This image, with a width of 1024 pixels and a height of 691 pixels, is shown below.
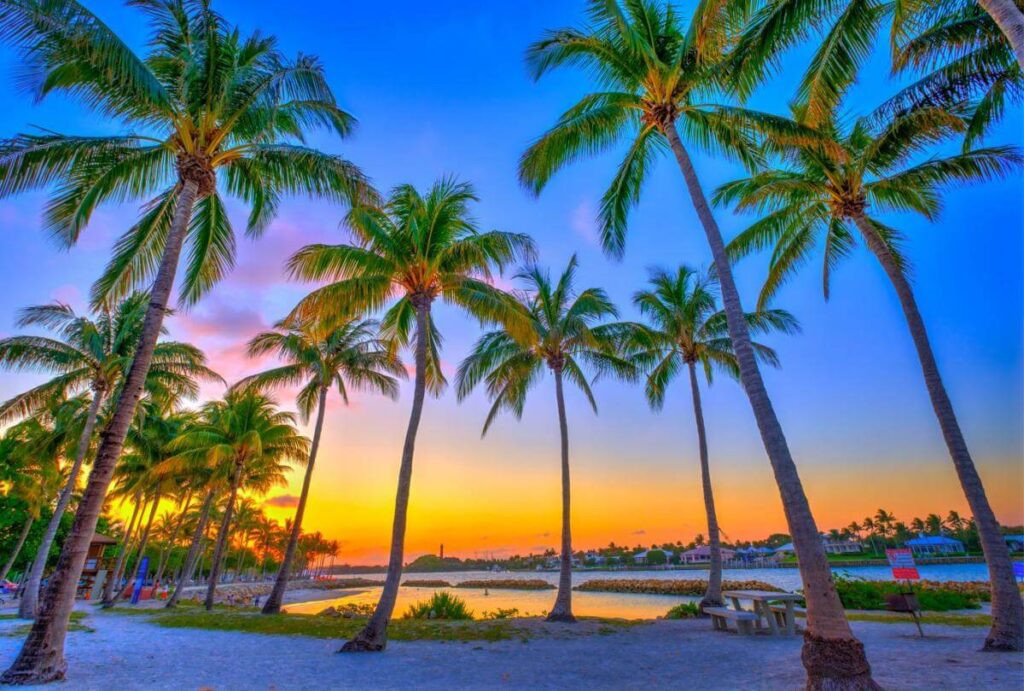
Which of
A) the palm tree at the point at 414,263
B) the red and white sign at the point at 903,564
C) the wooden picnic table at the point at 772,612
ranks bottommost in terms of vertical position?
the wooden picnic table at the point at 772,612

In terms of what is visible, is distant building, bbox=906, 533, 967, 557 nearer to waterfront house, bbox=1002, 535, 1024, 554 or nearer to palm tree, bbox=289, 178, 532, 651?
waterfront house, bbox=1002, 535, 1024, 554

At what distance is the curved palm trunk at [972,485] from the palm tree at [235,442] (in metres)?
21.5

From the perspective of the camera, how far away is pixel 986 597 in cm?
1769

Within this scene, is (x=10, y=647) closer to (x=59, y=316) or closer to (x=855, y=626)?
(x=59, y=316)

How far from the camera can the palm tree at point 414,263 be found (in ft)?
37.3

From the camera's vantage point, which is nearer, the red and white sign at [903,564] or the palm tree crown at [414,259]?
the red and white sign at [903,564]

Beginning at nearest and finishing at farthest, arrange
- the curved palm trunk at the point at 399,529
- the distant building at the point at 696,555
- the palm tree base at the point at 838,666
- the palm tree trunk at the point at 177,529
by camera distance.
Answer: the palm tree base at the point at 838,666, the curved palm trunk at the point at 399,529, the palm tree trunk at the point at 177,529, the distant building at the point at 696,555

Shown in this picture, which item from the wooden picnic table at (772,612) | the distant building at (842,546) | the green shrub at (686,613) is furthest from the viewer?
the distant building at (842,546)

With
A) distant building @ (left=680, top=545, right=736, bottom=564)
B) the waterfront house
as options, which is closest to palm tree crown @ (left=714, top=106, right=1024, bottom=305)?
the waterfront house

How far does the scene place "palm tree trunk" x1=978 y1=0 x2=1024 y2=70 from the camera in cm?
488

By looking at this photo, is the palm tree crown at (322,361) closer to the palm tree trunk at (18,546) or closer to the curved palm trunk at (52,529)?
the curved palm trunk at (52,529)

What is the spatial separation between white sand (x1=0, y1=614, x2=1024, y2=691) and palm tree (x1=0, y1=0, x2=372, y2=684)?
218cm

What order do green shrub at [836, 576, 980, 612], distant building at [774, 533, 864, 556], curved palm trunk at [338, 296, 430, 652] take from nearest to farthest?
curved palm trunk at [338, 296, 430, 652], green shrub at [836, 576, 980, 612], distant building at [774, 533, 864, 556]

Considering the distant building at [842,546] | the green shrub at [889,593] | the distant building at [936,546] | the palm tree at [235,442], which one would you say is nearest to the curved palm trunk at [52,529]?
the palm tree at [235,442]
